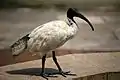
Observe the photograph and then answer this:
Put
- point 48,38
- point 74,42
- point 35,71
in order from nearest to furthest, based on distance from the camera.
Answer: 1. point 48,38
2. point 35,71
3. point 74,42

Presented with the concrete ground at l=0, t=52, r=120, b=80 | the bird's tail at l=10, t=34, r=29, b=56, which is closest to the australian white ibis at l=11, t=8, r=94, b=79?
the bird's tail at l=10, t=34, r=29, b=56

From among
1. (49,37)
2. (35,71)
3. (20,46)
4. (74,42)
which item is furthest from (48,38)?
(74,42)

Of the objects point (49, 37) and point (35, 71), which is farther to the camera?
point (35, 71)

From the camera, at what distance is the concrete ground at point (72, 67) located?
85.4 inches

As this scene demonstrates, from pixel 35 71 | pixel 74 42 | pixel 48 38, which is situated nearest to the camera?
pixel 48 38

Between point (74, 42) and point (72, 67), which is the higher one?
point (74, 42)

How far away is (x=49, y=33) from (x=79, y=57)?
22.7 inches

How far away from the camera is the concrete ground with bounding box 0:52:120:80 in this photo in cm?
217

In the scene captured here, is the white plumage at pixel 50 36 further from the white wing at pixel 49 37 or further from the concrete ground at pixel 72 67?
the concrete ground at pixel 72 67

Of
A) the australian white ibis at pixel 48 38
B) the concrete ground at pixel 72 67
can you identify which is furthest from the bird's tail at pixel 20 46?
the concrete ground at pixel 72 67

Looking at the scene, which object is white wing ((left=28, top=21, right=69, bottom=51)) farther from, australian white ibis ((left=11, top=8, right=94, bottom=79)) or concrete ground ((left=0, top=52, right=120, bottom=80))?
concrete ground ((left=0, top=52, right=120, bottom=80))

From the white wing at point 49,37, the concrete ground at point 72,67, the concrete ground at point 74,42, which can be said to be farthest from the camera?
the concrete ground at point 74,42

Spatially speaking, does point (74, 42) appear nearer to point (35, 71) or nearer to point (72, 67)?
point (72, 67)

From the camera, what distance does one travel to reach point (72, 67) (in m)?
2.33
